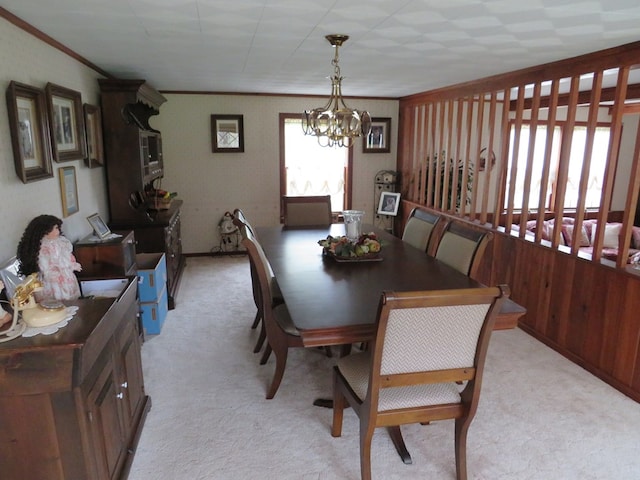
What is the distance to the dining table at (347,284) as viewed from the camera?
191 centimetres

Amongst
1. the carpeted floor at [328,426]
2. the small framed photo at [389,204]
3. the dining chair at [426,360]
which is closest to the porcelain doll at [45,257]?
the carpeted floor at [328,426]

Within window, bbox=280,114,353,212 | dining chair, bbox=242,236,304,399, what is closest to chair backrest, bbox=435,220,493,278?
dining chair, bbox=242,236,304,399

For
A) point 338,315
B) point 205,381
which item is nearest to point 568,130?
point 338,315

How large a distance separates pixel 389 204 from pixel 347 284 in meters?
3.81

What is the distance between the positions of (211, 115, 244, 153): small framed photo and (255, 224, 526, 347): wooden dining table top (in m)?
2.51

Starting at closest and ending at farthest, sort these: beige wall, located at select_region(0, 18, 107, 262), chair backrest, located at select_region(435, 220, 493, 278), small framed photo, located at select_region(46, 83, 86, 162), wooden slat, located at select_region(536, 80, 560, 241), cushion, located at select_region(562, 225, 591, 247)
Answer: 1. beige wall, located at select_region(0, 18, 107, 262)
2. chair backrest, located at select_region(435, 220, 493, 278)
3. small framed photo, located at select_region(46, 83, 86, 162)
4. wooden slat, located at select_region(536, 80, 560, 241)
5. cushion, located at select_region(562, 225, 591, 247)

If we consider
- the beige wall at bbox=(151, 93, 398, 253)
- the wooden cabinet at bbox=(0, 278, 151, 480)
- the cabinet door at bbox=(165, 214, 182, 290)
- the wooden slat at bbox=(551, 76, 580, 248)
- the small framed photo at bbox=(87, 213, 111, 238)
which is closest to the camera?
the wooden cabinet at bbox=(0, 278, 151, 480)

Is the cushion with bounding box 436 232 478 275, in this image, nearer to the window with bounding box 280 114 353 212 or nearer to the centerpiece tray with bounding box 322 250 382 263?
the centerpiece tray with bounding box 322 250 382 263

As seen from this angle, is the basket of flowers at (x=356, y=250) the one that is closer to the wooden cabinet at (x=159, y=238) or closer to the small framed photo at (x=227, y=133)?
the wooden cabinet at (x=159, y=238)

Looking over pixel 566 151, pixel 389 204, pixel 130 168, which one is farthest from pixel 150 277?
pixel 389 204

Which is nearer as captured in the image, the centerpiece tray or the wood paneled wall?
the wood paneled wall

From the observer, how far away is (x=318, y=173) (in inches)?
240

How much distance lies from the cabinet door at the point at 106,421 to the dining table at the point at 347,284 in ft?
2.58

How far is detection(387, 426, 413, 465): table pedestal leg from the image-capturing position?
83.2 inches
